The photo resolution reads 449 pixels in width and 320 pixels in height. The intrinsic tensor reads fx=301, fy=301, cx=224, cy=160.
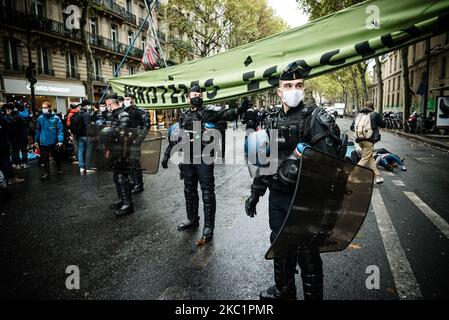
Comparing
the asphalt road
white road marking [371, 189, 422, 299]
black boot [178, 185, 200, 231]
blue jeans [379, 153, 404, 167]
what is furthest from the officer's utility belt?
blue jeans [379, 153, 404, 167]

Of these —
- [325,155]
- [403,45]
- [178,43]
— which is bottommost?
[325,155]

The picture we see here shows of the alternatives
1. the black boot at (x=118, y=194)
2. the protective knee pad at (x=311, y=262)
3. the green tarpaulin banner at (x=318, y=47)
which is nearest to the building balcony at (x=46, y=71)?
the black boot at (x=118, y=194)

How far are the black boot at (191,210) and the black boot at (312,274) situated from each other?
7.44 ft

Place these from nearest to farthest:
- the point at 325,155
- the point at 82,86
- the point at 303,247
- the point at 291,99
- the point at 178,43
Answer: the point at 325,155 → the point at 303,247 → the point at 291,99 → the point at 82,86 → the point at 178,43

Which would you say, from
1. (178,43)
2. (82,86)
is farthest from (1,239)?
(178,43)

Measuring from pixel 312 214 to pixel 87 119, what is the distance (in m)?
7.91

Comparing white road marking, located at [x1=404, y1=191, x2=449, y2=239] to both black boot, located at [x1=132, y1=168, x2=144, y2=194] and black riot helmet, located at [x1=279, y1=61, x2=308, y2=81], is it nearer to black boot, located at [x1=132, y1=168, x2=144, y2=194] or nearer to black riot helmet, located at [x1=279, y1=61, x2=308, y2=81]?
black riot helmet, located at [x1=279, y1=61, x2=308, y2=81]

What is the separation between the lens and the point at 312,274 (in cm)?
220

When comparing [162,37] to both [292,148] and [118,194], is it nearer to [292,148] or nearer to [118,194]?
[118,194]

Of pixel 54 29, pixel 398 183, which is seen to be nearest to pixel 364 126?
pixel 398 183

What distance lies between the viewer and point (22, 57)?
2052 centimetres

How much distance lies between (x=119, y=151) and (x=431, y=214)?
196 inches

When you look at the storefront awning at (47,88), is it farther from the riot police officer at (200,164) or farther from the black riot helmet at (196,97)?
the black riot helmet at (196,97)

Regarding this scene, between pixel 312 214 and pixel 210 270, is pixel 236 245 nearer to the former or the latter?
pixel 210 270
